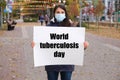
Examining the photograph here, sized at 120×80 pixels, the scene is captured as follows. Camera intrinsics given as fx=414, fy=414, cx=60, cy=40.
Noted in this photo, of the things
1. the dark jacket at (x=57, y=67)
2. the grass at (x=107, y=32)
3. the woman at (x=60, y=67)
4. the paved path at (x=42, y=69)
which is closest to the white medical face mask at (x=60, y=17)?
the woman at (x=60, y=67)

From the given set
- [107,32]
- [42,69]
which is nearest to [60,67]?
[42,69]

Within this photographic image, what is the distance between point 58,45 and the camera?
23.1 ft

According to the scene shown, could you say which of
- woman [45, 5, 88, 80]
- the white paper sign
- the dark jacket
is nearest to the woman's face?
woman [45, 5, 88, 80]

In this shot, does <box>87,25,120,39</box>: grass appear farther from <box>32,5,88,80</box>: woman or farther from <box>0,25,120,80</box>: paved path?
<box>32,5,88,80</box>: woman

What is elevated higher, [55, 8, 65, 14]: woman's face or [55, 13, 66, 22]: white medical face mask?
[55, 8, 65, 14]: woman's face

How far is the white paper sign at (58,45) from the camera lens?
6.99 meters

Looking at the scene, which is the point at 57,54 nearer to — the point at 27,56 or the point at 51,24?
the point at 51,24

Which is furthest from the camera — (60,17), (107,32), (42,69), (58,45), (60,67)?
(107,32)

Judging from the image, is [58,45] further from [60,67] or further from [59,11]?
[59,11]

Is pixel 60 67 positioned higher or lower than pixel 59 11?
lower

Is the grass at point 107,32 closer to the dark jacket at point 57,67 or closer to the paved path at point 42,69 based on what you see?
the paved path at point 42,69

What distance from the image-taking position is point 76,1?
6041cm

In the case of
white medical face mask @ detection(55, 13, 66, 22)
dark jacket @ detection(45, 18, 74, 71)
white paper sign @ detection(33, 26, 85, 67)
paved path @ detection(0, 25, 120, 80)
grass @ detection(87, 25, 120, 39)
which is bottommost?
grass @ detection(87, 25, 120, 39)

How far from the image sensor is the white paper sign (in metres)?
6.99
